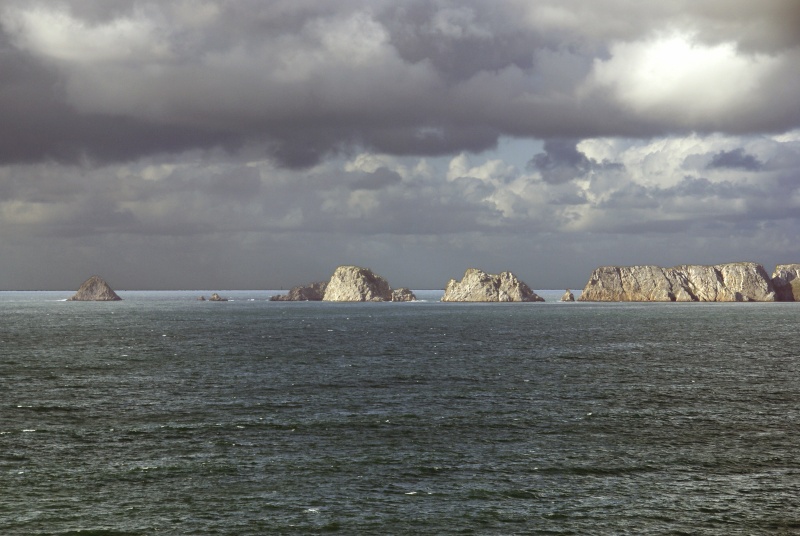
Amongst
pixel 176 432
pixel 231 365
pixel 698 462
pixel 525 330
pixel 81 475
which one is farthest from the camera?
pixel 525 330

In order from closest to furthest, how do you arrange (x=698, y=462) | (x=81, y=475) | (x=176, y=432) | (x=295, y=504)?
1. (x=295, y=504)
2. (x=81, y=475)
3. (x=698, y=462)
4. (x=176, y=432)

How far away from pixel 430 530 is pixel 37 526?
17.2m

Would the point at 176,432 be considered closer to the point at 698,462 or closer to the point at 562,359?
the point at 698,462

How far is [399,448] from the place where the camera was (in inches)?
1789

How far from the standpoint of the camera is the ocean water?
32688 mm

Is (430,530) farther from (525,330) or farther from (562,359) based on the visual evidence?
(525,330)

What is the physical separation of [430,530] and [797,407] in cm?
4518

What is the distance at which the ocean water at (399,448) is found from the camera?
107 ft

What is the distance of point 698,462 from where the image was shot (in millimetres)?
42219

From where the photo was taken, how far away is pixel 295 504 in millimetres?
34219

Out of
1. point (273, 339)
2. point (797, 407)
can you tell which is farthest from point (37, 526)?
point (273, 339)

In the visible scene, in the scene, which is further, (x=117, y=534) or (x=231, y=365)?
(x=231, y=365)

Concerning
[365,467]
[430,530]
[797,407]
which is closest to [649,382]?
[797,407]

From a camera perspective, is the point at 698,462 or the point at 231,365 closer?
the point at 698,462
